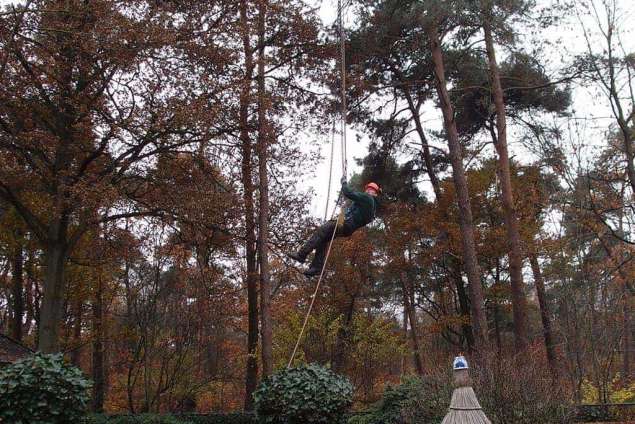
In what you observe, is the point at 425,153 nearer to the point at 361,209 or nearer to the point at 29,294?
the point at 361,209

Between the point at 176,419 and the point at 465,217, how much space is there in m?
7.82

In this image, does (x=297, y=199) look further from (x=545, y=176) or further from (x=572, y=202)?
(x=545, y=176)

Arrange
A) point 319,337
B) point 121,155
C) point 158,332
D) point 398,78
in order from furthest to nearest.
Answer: point 319,337, point 398,78, point 158,332, point 121,155

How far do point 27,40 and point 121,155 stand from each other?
255 cm

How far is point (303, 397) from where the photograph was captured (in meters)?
8.02

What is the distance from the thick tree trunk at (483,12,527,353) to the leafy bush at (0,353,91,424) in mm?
9246

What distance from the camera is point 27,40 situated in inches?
378

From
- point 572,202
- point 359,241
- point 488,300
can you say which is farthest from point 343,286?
point 572,202

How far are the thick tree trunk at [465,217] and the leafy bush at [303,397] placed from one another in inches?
158

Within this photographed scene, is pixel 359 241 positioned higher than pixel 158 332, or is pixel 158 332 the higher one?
pixel 359 241

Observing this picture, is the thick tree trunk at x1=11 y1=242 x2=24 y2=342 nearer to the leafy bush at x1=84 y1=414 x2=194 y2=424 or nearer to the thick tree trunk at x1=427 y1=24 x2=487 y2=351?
the leafy bush at x1=84 y1=414 x2=194 y2=424

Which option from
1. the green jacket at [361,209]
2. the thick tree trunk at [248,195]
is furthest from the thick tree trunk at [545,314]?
the thick tree trunk at [248,195]

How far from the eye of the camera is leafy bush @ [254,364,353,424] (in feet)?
26.1

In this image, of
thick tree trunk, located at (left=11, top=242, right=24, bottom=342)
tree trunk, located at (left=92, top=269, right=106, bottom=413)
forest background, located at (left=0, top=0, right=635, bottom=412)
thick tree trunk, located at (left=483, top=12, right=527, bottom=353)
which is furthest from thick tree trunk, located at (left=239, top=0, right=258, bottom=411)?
thick tree trunk, located at (left=11, top=242, right=24, bottom=342)
